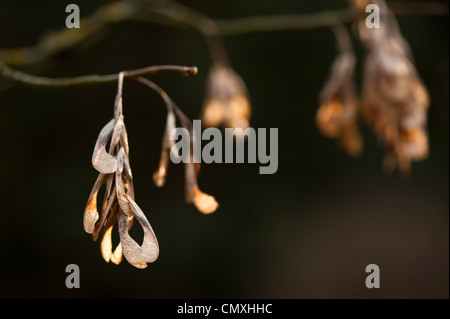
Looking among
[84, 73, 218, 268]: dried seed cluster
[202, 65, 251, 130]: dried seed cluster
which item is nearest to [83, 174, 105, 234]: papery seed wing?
[84, 73, 218, 268]: dried seed cluster

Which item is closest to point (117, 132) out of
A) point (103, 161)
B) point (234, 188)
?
point (103, 161)

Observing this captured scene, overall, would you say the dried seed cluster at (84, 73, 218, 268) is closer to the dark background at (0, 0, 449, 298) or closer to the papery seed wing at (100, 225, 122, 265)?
the papery seed wing at (100, 225, 122, 265)

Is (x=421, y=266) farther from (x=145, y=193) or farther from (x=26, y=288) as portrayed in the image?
(x=26, y=288)

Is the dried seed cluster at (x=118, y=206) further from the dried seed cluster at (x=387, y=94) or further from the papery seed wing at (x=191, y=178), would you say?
the dried seed cluster at (x=387, y=94)

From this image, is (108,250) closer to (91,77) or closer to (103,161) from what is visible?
(103,161)

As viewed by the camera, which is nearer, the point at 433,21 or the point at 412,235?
the point at 433,21

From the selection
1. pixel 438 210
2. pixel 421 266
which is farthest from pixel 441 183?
pixel 421 266

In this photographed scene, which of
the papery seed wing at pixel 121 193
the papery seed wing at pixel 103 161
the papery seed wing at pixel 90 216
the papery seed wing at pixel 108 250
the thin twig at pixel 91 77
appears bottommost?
the papery seed wing at pixel 108 250

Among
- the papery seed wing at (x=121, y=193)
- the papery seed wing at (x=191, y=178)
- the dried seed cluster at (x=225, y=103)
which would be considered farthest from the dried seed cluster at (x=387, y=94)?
the papery seed wing at (x=121, y=193)
